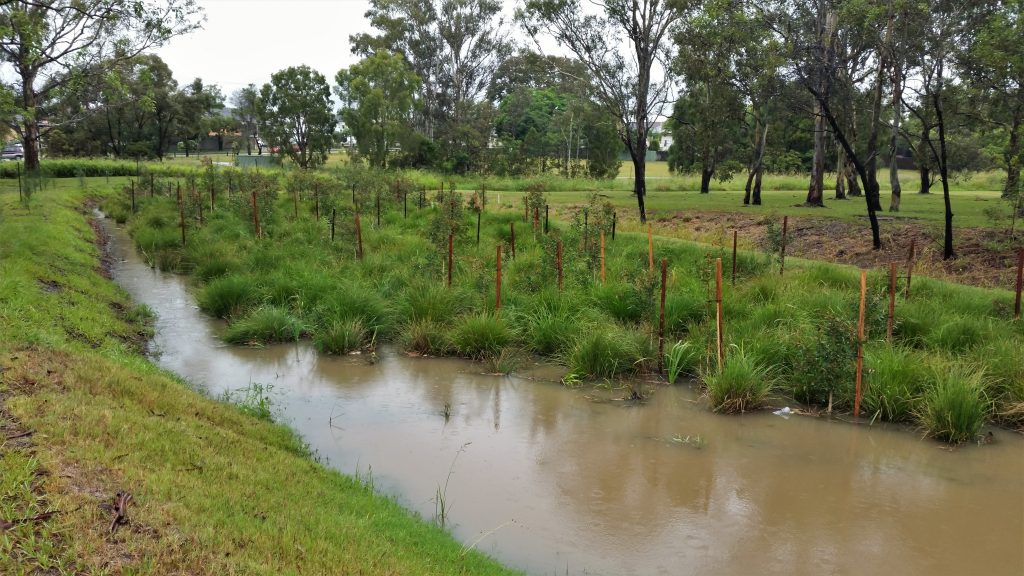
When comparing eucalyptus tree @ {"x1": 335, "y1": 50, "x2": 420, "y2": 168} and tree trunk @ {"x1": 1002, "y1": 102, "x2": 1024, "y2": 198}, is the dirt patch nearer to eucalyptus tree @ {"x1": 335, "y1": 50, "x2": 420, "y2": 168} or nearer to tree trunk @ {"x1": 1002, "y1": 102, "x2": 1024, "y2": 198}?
tree trunk @ {"x1": 1002, "y1": 102, "x2": 1024, "y2": 198}

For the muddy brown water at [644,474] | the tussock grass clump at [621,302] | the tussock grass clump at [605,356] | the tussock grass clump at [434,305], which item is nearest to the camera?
the muddy brown water at [644,474]

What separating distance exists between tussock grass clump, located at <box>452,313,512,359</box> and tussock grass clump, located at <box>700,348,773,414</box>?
2.93 meters

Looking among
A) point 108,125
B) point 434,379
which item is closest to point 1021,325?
point 434,379

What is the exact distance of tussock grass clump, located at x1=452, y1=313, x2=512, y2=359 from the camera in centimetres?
1052

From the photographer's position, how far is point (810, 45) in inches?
613

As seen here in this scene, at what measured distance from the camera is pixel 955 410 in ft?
25.6

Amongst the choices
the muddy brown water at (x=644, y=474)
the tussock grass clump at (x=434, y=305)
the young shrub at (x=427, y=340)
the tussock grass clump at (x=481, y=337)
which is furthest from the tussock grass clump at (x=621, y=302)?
the young shrub at (x=427, y=340)

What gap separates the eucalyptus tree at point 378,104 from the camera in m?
42.0

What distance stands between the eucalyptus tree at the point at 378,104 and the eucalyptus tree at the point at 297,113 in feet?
11.3

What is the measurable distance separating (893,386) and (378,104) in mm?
36939

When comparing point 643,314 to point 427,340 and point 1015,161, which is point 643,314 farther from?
point 1015,161

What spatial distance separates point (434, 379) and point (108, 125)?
53897 mm

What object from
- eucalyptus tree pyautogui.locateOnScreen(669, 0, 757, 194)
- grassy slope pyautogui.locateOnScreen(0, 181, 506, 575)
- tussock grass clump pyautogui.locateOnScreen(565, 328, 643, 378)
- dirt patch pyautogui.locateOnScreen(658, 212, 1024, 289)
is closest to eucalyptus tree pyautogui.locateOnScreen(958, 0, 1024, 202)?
dirt patch pyautogui.locateOnScreen(658, 212, 1024, 289)

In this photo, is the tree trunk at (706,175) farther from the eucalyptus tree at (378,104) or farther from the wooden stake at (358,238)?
the wooden stake at (358,238)
